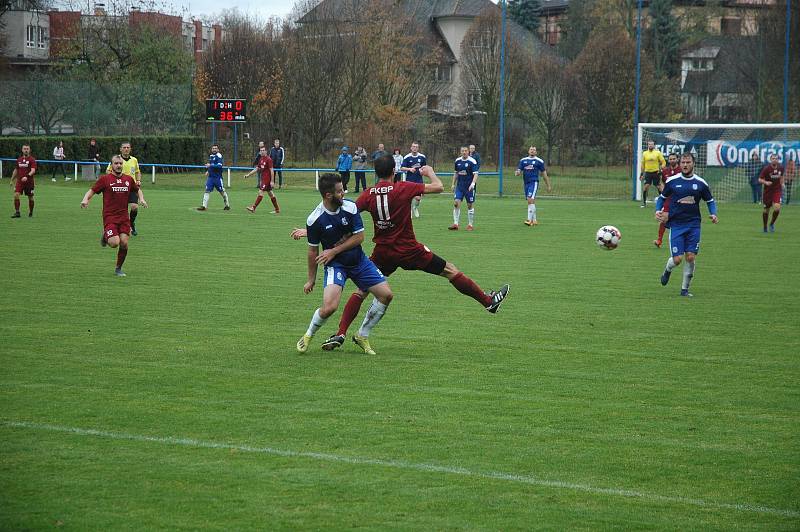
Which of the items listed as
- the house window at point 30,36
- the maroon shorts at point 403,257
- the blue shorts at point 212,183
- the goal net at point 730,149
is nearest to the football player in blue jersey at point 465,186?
the blue shorts at point 212,183

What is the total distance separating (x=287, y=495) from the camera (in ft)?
19.9

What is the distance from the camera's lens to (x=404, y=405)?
8.21 metres

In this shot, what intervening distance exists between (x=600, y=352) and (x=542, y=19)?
10205 centimetres

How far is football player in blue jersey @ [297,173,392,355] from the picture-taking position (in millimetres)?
9766

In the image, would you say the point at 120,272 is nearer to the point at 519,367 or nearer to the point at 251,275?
the point at 251,275

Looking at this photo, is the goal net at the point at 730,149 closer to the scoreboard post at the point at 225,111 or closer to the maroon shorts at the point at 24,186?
the scoreboard post at the point at 225,111

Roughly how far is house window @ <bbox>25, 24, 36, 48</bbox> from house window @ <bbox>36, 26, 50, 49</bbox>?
450mm

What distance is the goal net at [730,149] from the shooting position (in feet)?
122

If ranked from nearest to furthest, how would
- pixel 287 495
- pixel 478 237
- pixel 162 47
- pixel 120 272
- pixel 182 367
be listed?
pixel 287 495 < pixel 182 367 < pixel 120 272 < pixel 478 237 < pixel 162 47

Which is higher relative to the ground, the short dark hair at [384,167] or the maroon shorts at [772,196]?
the short dark hair at [384,167]

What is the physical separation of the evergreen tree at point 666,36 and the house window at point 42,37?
50.1 meters

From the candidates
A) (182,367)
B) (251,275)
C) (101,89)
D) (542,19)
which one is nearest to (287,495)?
(182,367)

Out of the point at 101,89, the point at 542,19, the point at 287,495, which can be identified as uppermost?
the point at 542,19

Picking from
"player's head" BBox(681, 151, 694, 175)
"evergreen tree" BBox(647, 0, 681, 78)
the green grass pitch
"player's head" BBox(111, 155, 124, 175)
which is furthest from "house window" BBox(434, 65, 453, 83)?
"player's head" BBox(681, 151, 694, 175)
